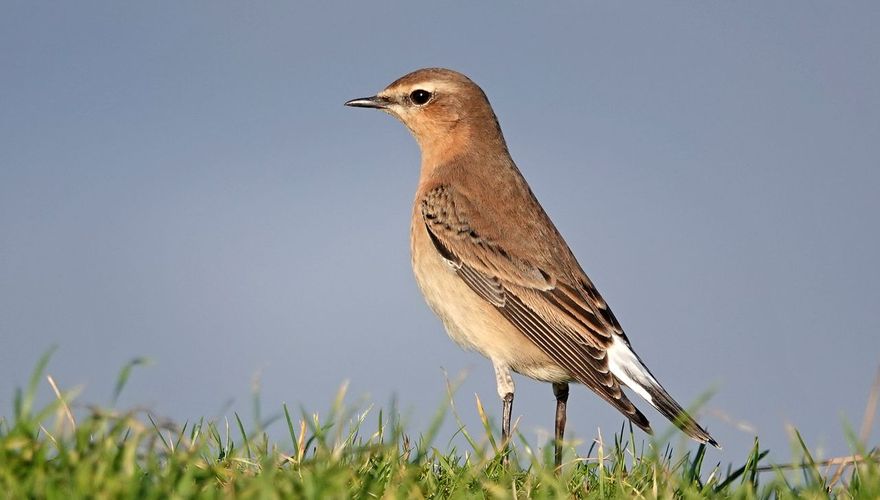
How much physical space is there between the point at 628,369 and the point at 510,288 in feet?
3.90

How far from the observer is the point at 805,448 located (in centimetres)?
666

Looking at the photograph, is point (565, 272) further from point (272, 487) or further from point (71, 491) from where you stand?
point (71, 491)

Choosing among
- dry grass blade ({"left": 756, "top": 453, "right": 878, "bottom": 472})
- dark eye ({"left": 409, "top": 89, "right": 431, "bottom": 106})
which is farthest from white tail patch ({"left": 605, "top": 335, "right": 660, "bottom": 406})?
dark eye ({"left": 409, "top": 89, "right": 431, "bottom": 106})

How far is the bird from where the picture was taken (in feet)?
28.0

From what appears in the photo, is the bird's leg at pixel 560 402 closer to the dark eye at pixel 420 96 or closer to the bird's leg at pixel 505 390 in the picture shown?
the bird's leg at pixel 505 390

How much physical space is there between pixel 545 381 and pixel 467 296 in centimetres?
100

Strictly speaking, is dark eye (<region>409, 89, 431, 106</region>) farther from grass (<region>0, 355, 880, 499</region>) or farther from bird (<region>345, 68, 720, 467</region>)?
grass (<region>0, 355, 880, 499</region>)

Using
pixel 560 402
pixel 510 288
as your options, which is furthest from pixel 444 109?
pixel 560 402

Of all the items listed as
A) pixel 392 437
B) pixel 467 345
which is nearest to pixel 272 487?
pixel 392 437

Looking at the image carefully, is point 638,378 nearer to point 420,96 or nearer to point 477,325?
point 477,325

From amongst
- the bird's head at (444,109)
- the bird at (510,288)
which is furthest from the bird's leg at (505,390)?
the bird's head at (444,109)

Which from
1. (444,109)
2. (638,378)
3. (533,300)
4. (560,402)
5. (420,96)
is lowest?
(560,402)

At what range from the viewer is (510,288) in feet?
29.3

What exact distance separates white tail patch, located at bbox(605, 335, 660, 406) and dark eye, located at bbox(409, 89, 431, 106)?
10.5 ft
